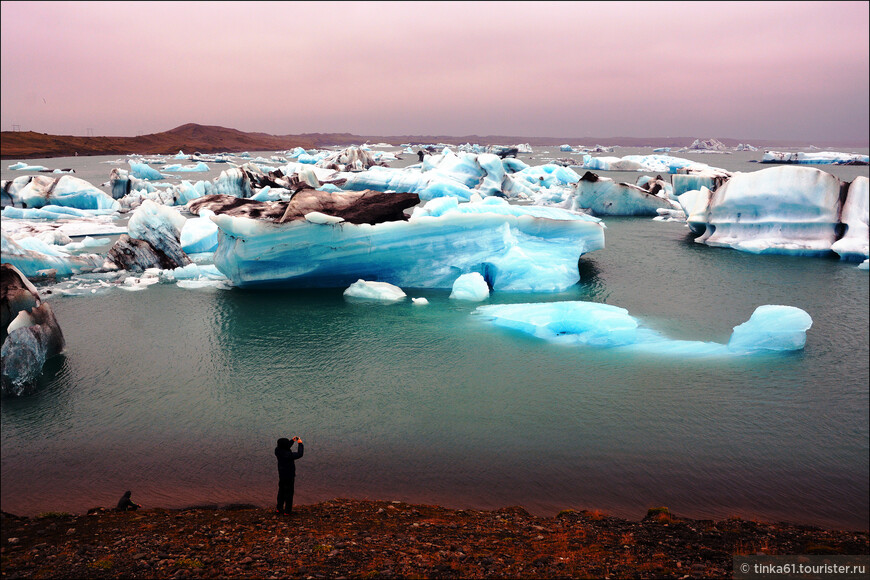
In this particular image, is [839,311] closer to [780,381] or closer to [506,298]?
[780,381]

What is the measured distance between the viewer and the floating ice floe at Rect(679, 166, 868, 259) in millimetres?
19109

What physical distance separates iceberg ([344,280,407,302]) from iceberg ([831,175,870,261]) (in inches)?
603

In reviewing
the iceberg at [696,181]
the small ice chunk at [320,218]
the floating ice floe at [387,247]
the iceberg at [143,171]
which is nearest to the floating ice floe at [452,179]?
the iceberg at [696,181]

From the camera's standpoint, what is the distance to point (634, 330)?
12.1 m

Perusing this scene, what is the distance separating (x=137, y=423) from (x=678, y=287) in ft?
47.4

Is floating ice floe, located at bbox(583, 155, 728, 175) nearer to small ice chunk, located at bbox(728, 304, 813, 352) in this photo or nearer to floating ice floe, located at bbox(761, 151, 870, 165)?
floating ice floe, located at bbox(761, 151, 870, 165)

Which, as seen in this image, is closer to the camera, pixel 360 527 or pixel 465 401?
pixel 360 527

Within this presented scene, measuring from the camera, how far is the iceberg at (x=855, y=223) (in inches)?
738

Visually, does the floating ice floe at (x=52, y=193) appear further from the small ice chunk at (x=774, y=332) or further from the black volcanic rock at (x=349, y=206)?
the small ice chunk at (x=774, y=332)

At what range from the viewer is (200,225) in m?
21.0

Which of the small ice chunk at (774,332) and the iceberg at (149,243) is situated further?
the iceberg at (149,243)

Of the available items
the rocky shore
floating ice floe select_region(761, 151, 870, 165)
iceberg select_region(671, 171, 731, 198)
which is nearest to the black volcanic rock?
the rocky shore

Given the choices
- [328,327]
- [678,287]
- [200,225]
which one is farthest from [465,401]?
[200,225]

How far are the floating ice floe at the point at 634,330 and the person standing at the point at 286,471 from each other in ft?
24.4
